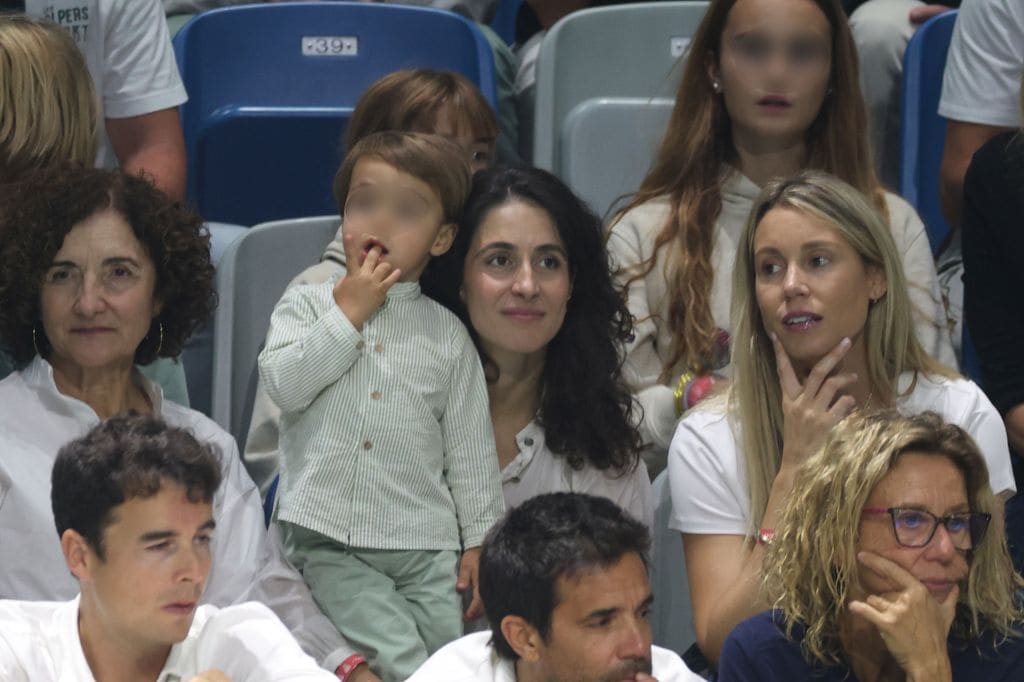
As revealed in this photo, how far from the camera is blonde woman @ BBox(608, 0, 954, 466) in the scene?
3.42 meters

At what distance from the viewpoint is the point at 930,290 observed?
343 centimetres

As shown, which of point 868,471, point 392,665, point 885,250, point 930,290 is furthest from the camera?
point 930,290

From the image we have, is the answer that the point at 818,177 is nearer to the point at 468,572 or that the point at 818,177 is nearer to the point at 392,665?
the point at 468,572

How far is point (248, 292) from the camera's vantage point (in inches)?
137

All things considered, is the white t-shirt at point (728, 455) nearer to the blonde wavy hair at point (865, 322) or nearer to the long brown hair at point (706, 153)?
the blonde wavy hair at point (865, 322)

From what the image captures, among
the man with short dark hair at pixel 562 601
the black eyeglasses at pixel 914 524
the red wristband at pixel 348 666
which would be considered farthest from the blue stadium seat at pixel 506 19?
the black eyeglasses at pixel 914 524

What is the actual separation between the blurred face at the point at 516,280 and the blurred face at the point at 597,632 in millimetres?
691

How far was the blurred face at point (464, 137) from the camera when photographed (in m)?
3.51

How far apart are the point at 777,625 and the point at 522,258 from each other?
838 mm

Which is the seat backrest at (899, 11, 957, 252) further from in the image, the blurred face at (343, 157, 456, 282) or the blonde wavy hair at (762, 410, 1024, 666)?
the blonde wavy hair at (762, 410, 1024, 666)

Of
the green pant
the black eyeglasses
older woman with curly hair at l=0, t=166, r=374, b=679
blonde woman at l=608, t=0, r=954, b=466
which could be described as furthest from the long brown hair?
the black eyeglasses

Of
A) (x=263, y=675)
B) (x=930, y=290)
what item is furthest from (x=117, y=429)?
(x=930, y=290)

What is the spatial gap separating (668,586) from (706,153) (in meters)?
0.92

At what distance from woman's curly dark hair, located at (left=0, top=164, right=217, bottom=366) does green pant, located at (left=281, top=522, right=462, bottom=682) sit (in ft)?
1.49
